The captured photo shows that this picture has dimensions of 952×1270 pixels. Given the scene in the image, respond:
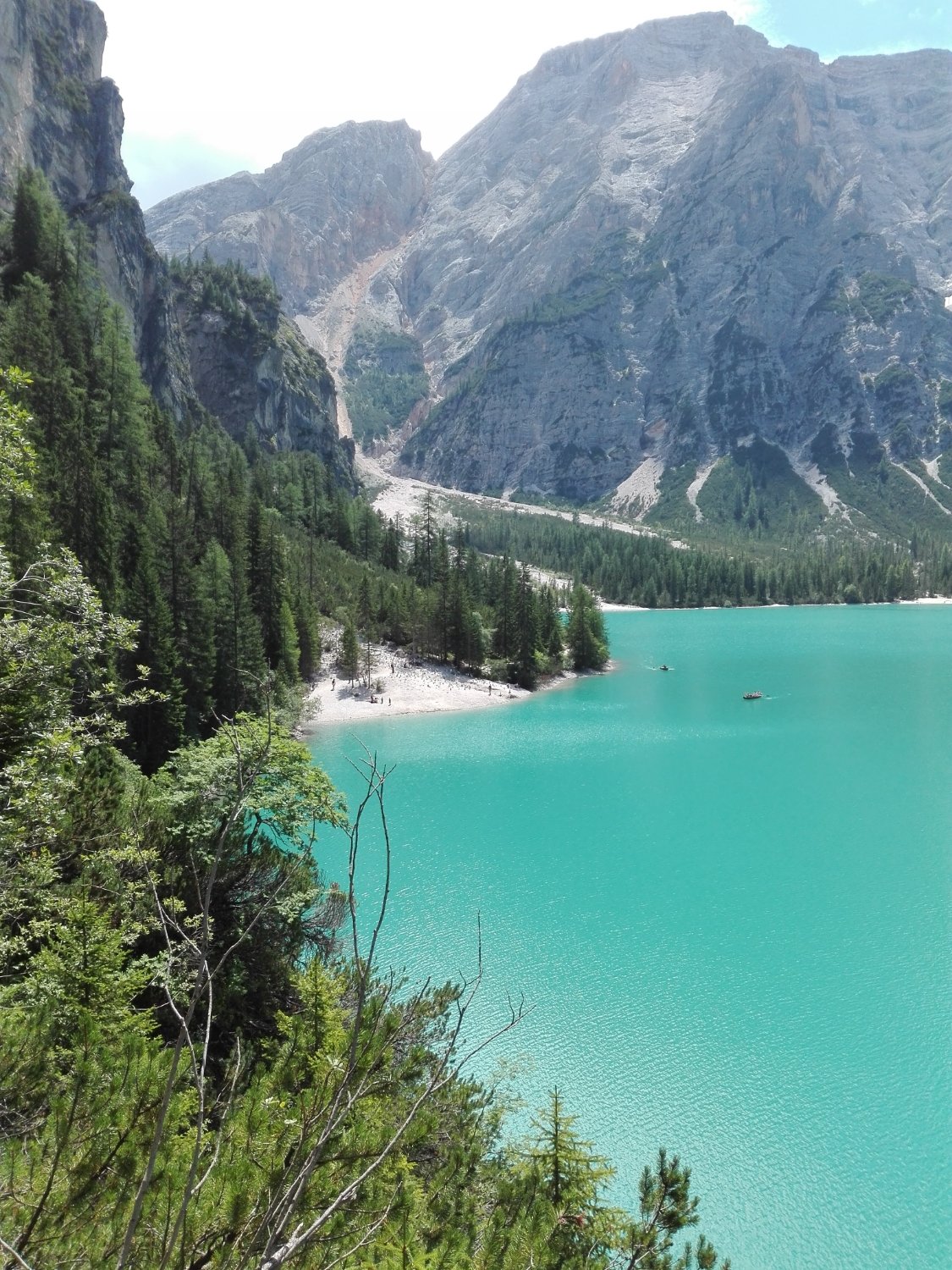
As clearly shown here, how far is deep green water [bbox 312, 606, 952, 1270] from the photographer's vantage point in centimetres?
1478

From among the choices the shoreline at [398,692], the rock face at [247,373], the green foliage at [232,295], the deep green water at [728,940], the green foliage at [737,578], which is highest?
the green foliage at [232,295]

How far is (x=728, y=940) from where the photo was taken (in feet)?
79.4

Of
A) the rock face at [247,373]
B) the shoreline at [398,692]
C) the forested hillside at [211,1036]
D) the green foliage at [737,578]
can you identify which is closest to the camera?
the forested hillside at [211,1036]

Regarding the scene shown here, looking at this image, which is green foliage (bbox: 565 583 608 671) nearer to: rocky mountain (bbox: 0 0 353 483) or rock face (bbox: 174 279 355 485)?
rocky mountain (bbox: 0 0 353 483)

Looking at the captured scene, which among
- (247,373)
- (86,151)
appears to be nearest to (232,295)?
(247,373)

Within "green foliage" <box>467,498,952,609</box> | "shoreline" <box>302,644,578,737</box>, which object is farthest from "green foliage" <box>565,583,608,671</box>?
"green foliage" <box>467,498,952,609</box>

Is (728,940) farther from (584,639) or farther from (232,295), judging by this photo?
(232,295)

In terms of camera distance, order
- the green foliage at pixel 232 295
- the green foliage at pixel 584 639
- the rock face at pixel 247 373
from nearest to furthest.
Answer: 1. the green foliage at pixel 584 639
2. the rock face at pixel 247 373
3. the green foliage at pixel 232 295

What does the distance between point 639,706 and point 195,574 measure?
40184 mm

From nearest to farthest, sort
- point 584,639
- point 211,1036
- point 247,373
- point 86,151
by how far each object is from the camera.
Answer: point 211,1036
point 584,639
point 86,151
point 247,373

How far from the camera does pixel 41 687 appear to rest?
1037 centimetres

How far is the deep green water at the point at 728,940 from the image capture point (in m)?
14.8

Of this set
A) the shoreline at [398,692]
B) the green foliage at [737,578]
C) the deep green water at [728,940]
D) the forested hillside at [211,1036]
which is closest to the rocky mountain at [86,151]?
the shoreline at [398,692]

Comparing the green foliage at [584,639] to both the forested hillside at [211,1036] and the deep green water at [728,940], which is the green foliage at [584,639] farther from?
the forested hillside at [211,1036]
